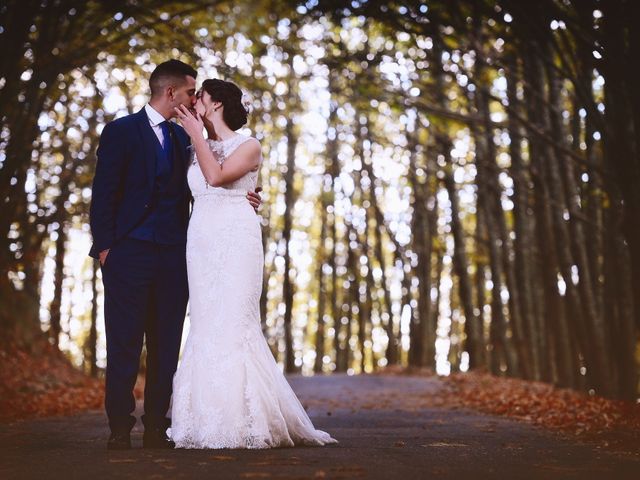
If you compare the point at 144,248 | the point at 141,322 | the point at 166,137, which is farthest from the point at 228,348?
the point at 166,137

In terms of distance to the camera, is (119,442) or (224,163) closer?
(119,442)

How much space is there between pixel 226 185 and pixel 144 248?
27.9 inches

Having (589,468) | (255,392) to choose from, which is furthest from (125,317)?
(589,468)

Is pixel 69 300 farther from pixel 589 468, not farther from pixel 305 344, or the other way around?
pixel 589 468

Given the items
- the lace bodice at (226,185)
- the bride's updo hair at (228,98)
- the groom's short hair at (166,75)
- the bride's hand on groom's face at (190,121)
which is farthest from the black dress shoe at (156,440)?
the groom's short hair at (166,75)

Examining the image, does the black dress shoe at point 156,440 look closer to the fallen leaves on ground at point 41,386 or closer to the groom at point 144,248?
the groom at point 144,248

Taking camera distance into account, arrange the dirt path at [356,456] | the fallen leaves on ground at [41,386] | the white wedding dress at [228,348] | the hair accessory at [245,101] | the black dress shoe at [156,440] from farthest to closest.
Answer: the fallen leaves on ground at [41,386], the hair accessory at [245,101], the black dress shoe at [156,440], the white wedding dress at [228,348], the dirt path at [356,456]

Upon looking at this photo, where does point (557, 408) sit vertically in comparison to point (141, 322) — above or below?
below

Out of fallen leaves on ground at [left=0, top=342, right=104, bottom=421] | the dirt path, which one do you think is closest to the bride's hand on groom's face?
the dirt path

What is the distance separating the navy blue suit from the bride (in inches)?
4.7

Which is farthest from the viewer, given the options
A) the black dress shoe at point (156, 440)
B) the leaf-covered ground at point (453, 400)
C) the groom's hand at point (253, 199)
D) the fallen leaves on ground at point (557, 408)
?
the leaf-covered ground at point (453, 400)

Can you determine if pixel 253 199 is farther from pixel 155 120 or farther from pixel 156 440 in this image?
pixel 156 440

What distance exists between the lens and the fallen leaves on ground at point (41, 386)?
10.9 meters

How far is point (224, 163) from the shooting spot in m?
6.27
